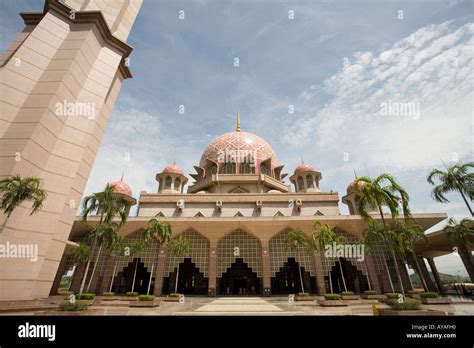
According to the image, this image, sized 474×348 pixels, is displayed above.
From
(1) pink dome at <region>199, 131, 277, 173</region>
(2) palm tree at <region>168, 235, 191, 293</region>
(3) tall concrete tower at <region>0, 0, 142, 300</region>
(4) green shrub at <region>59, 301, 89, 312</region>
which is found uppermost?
(1) pink dome at <region>199, 131, 277, 173</region>

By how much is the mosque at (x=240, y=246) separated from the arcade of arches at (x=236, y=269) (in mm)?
108

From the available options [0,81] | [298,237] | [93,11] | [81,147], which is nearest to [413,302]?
[298,237]

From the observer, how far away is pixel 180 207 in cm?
3080

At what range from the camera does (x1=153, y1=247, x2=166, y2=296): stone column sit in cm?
2429

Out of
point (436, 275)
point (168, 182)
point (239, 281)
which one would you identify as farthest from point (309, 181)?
point (168, 182)

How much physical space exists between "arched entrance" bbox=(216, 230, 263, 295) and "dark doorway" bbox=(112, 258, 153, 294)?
9915 mm

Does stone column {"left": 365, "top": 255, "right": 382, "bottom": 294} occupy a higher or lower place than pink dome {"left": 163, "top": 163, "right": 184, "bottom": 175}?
lower

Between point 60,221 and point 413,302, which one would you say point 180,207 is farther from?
point 413,302

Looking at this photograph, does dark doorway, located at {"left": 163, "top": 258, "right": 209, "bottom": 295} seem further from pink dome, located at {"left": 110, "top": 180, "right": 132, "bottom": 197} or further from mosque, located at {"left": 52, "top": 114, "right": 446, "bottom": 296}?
pink dome, located at {"left": 110, "top": 180, "right": 132, "bottom": 197}

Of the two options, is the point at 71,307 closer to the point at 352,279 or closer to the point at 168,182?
the point at 168,182

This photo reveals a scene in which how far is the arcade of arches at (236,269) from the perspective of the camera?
24.8m

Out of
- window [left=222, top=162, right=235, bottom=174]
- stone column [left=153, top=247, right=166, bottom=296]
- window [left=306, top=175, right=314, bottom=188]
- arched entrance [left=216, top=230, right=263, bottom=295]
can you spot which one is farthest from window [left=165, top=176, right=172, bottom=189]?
window [left=306, top=175, right=314, bottom=188]

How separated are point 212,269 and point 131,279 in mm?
12471

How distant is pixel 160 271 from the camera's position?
82.0 ft
